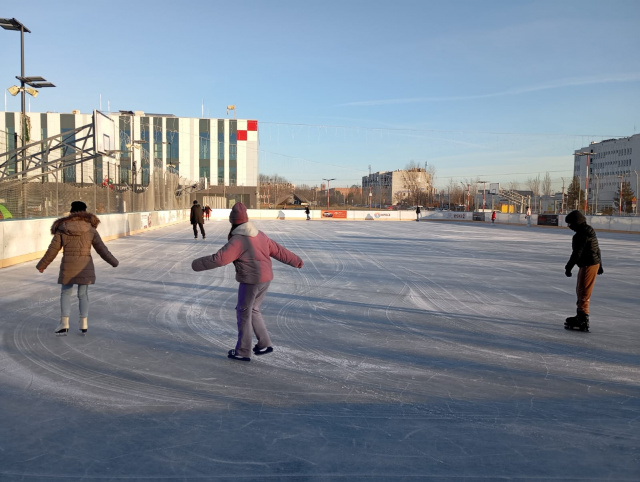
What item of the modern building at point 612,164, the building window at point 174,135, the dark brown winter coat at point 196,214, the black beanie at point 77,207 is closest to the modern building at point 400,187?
the modern building at point 612,164

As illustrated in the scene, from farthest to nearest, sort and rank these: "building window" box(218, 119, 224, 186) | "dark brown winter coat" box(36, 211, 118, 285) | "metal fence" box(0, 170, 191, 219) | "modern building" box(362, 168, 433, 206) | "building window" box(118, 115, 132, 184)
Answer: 1. "modern building" box(362, 168, 433, 206)
2. "building window" box(218, 119, 224, 186)
3. "building window" box(118, 115, 132, 184)
4. "metal fence" box(0, 170, 191, 219)
5. "dark brown winter coat" box(36, 211, 118, 285)

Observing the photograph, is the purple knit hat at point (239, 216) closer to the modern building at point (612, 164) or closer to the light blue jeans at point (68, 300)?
the light blue jeans at point (68, 300)

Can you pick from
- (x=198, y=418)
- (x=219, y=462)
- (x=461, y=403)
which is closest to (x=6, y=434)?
(x=198, y=418)

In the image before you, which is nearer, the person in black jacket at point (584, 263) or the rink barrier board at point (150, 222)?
the person in black jacket at point (584, 263)

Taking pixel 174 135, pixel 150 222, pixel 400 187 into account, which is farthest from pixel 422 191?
pixel 150 222

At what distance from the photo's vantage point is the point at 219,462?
10.8 ft

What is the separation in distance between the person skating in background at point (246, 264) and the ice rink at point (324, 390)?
15.7 inches

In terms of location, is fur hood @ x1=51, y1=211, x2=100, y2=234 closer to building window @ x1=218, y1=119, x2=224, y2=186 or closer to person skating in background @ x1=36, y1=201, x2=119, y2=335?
person skating in background @ x1=36, y1=201, x2=119, y2=335

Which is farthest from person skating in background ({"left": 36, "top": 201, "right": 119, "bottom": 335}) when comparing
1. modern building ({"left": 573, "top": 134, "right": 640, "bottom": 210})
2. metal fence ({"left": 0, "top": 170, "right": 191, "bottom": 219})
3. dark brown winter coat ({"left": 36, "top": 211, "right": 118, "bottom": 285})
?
modern building ({"left": 573, "top": 134, "right": 640, "bottom": 210})

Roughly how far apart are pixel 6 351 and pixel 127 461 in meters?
3.28

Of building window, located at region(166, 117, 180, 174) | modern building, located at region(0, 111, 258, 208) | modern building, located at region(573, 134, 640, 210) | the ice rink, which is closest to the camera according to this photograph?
the ice rink

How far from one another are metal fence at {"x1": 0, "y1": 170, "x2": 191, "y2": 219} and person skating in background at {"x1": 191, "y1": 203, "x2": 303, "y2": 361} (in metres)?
11.1

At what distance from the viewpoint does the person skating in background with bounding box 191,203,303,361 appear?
5.19m

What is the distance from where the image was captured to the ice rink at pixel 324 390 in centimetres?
330
